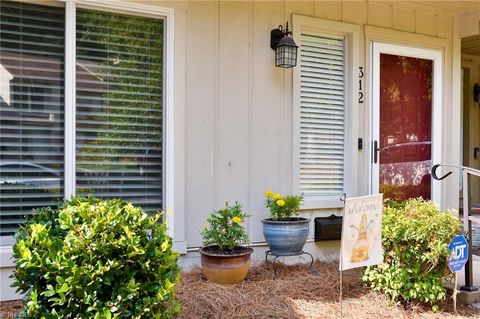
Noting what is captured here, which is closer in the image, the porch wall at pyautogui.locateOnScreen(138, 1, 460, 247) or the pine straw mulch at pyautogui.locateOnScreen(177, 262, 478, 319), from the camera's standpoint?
the pine straw mulch at pyautogui.locateOnScreen(177, 262, 478, 319)

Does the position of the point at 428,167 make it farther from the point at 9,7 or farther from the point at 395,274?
the point at 9,7

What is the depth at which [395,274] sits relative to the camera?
3438 mm

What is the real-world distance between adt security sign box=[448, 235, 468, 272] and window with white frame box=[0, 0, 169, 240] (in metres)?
2.26

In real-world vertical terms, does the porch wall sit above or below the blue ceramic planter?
above

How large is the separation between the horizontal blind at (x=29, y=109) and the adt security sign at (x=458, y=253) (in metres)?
2.89

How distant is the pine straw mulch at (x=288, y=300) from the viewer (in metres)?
3.22

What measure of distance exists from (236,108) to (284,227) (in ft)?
3.75

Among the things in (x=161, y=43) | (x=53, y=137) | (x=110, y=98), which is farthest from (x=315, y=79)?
(x=53, y=137)

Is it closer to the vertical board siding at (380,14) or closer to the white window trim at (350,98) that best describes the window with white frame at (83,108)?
the white window trim at (350,98)

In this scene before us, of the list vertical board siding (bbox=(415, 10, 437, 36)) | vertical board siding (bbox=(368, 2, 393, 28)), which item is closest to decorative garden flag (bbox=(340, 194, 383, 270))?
vertical board siding (bbox=(368, 2, 393, 28))

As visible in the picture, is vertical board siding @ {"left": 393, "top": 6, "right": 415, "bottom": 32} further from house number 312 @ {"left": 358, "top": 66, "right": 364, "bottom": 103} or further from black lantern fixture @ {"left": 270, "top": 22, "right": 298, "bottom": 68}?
black lantern fixture @ {"left": 270, "top": 22, "right": 298, "bottom": 68}

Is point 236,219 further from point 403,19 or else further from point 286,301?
point 403,19

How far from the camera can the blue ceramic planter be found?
4082mm

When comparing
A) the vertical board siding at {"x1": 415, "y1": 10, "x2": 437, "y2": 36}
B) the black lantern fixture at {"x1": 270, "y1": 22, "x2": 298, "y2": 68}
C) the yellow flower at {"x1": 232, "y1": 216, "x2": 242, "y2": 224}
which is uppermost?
the vertical board siding at {"x1": 415, "y1": 10, "x2": 437, "y2": 36}
